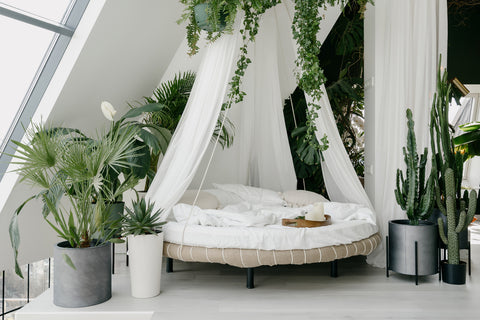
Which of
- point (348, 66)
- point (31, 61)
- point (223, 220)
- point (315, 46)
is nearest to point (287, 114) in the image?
point (348, 66)

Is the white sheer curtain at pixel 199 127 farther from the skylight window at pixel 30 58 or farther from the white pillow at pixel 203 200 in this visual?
the skylight window at pixel 30 58

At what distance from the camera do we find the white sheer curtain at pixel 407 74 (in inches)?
144

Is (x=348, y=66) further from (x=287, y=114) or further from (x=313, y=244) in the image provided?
(x=313, y=244)

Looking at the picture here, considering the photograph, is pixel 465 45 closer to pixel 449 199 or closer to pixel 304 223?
pixel 449 199

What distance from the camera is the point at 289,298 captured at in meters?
2.99

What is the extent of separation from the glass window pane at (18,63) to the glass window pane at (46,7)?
138 millimetres

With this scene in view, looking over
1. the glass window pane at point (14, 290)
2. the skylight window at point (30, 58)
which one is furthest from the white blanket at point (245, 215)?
the glass window pane at point (14, 290)

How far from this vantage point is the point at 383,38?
12.6ft

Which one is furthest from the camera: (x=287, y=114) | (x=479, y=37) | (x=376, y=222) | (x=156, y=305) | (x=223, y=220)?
(x=479, y=37)

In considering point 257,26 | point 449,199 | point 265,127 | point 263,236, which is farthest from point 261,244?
point 265,127

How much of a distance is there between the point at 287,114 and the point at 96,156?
2916 mm

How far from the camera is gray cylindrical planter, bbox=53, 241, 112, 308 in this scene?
284 cm

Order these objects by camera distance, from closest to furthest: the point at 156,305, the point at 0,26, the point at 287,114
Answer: the point at 156,305 → the point at 0,26 → the point at 287,114

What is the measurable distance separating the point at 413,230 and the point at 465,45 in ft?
14.5
